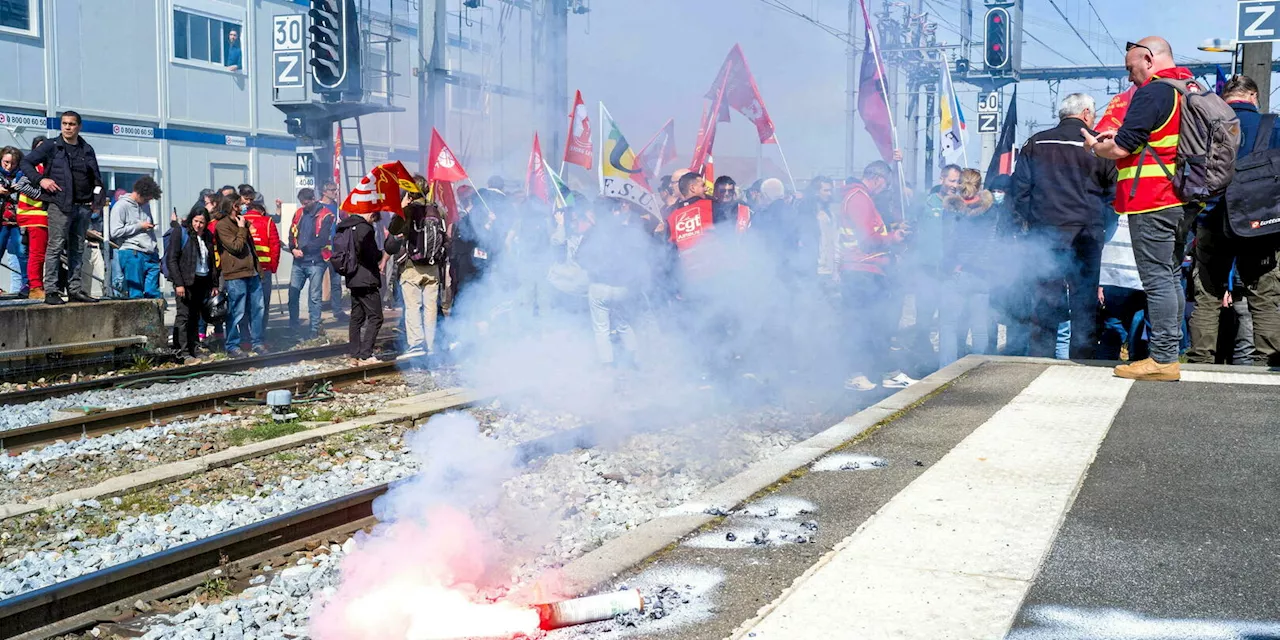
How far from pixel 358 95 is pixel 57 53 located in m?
7.22

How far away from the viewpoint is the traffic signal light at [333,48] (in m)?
18.0

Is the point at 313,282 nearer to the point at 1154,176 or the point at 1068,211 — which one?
the point at 1068,211

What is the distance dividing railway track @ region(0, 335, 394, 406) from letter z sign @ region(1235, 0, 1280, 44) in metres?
9.28

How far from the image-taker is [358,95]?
18266 millimetres

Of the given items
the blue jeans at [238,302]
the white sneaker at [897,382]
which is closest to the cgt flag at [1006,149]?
the white sneaker at [897,382]

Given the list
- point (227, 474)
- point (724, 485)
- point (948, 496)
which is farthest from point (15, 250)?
point (948, 496)

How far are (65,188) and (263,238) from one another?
2.32m

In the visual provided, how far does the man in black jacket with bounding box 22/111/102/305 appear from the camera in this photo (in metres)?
11.7

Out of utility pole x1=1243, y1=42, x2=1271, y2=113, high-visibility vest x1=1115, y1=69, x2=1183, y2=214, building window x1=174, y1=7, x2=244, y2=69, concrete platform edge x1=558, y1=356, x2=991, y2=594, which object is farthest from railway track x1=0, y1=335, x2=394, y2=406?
building window x1=174, y1=7, x2=244, y2=69

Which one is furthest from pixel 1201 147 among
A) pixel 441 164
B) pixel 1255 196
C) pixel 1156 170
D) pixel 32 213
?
pixel 32 213

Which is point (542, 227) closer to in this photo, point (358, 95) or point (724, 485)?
point (724, 485)

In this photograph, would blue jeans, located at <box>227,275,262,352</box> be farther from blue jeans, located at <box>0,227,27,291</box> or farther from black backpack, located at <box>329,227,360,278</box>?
blue jeans, located at <box>0,227,27,291</box>

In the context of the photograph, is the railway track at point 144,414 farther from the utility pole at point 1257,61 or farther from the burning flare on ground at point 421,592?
the utility pole at point 1257,61

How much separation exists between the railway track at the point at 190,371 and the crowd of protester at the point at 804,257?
77cm
